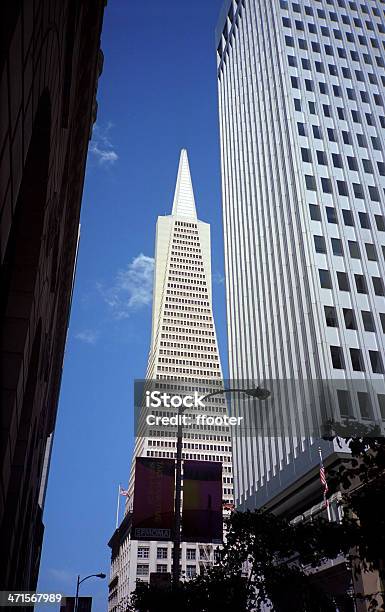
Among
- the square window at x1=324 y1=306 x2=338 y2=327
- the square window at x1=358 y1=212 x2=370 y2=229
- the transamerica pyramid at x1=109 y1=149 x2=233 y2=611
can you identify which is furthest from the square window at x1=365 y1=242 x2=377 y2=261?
the transamerica pyramid at x1=109 y1=149 x2=233 y2=611

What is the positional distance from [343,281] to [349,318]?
394 centimetres

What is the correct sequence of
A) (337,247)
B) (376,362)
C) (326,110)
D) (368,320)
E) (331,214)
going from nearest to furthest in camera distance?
(376,362), (368,320), (337,247), (331,214), (326,110)

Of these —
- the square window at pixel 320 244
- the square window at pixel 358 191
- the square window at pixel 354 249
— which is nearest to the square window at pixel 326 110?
the square window at pixel 358 191

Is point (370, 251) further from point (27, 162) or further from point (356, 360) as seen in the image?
point (27, 162)

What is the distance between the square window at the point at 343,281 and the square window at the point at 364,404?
33.9ft

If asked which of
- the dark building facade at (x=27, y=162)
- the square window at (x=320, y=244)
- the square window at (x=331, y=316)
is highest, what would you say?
the square window at (x=320, y=244)

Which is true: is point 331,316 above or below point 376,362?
above

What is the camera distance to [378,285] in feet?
164

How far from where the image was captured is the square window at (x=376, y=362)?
44969mm

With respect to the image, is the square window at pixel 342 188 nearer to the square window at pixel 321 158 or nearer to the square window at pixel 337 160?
the square window at pixel 337 160

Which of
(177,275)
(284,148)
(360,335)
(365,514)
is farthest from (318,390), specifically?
(177,275)

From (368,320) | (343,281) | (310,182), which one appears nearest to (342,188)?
(310,182)

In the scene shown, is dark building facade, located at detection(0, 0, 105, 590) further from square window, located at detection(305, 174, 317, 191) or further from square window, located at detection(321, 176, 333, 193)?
square window, located at detection(321, 176, 333, 193)

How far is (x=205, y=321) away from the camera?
628ft
